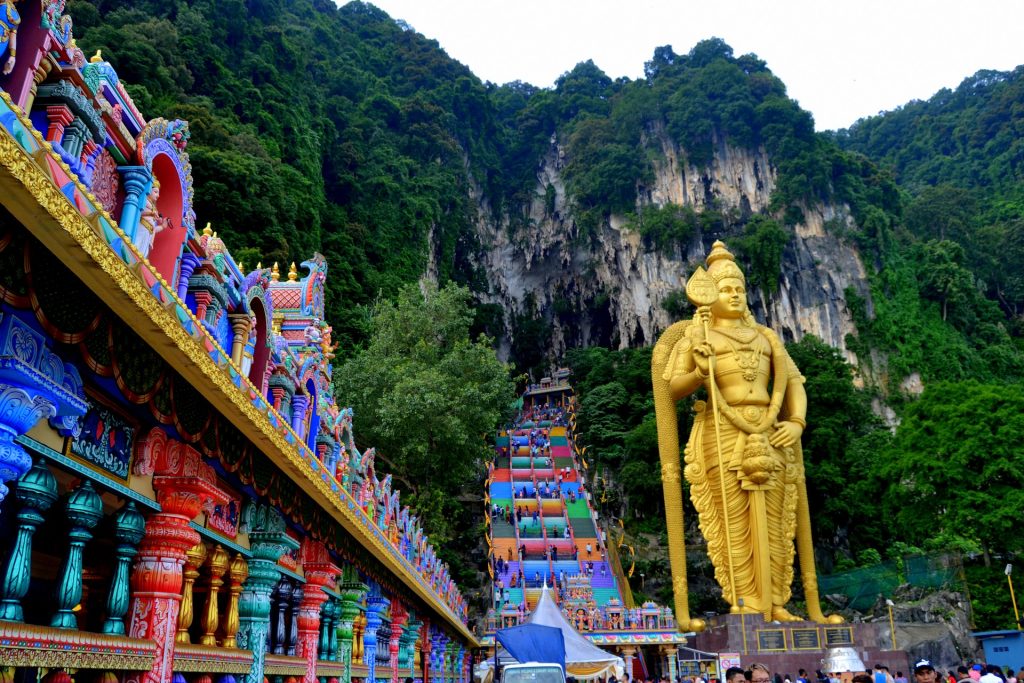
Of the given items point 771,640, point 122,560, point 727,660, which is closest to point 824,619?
point 771,640

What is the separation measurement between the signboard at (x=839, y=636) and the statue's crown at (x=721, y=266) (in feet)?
22.3

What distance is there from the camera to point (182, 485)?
3697mm

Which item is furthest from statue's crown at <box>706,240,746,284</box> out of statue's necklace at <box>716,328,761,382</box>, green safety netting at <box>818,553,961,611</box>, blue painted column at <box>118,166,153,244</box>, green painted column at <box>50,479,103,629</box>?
green painted column at <box>50,479,103,629</box>

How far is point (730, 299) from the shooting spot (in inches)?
615

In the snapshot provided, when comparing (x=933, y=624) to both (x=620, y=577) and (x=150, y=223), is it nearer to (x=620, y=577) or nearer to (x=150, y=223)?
(x=620, y=577)

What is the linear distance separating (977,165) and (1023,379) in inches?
934

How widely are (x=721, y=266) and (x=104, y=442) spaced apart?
47.1ft

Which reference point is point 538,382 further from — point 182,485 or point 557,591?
point 182,485

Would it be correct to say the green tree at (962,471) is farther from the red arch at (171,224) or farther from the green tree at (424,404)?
the red arch at (171,224)

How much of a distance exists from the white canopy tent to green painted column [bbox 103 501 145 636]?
8306 mm

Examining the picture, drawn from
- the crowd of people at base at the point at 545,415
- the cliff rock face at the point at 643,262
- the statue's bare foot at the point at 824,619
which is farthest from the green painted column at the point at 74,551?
the crowd of people at base at the point at 545,415

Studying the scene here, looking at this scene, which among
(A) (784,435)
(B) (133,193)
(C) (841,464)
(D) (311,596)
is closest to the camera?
(B) (133,193)

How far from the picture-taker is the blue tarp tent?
966 centimetres

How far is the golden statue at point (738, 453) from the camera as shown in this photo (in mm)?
14453
